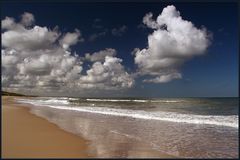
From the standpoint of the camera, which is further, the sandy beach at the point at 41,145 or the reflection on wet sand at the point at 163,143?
the reflection on wet sand at the point at 163,143

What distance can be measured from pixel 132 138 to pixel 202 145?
8.39ft

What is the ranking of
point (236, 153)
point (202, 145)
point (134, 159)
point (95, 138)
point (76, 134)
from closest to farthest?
point (134, 159) → point (236, 153) → point (202, 145) → point (95, 138) → point (76, 134)

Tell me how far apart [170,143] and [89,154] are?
3.12m

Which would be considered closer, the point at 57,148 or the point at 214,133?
the point at 57,148

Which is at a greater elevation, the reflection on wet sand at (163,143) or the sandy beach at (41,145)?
the sandy beach at (41,145)

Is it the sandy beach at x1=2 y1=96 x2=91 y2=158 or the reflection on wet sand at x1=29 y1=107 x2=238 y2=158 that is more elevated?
the sandy beach at x1=2 y1=96 x2=91 y2=158

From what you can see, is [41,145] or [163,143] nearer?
[41,145]

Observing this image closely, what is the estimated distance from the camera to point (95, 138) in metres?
9.51

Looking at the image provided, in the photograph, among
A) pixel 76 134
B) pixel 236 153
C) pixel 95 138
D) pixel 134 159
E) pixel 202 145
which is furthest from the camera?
pixel 76 134

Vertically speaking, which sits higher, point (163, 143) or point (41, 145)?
point (41, 145)

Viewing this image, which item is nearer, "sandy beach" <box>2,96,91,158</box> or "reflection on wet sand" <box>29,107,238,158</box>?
"sandy beach" <box>2,96,91,158</box>

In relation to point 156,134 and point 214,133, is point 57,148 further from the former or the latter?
point 214,133

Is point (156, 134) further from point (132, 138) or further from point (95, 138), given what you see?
point (95, 138)

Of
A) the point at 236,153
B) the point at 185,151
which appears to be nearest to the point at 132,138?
the point at 185,151
